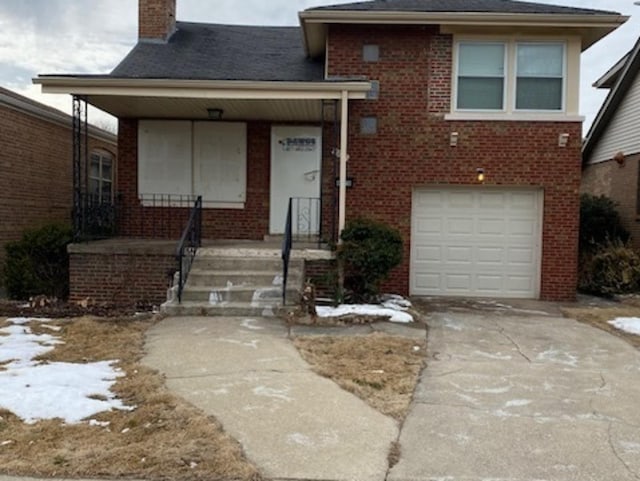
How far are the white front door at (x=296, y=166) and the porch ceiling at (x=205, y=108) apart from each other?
303mm

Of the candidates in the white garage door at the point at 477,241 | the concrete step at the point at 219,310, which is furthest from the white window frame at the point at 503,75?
the concrete step at the point at 219,310

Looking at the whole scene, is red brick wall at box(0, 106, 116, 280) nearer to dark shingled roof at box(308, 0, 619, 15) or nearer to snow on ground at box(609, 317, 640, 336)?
dark shingled roof at box(308, 0, 619, 15)

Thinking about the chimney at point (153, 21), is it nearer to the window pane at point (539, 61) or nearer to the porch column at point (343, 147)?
the porch column at point (343, 147)

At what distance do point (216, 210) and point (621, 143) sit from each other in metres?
10.9

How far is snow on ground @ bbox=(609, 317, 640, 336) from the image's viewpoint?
796cm

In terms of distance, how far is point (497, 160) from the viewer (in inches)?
423

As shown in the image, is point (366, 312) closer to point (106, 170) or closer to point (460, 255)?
point (460, 255)

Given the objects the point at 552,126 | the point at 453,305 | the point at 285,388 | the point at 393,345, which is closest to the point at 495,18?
the point at 552,126

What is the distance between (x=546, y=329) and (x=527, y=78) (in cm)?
511

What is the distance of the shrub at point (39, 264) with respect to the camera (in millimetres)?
9594

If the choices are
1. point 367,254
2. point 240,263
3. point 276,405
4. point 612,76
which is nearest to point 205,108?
point 240,263

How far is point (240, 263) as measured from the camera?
9.24m

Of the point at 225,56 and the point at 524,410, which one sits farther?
the point at 225,56

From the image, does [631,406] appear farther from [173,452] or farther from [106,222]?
[106,222]
